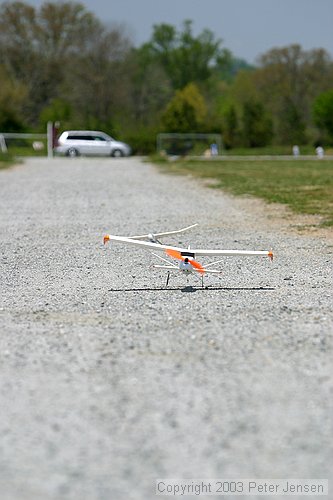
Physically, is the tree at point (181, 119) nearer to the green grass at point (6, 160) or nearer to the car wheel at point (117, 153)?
the car wheel at point (117, 153)

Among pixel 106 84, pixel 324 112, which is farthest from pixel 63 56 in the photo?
pixel 324 112

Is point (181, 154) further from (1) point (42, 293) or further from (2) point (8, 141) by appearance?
(1) point (42, 293)

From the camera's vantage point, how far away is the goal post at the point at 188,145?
46.0m

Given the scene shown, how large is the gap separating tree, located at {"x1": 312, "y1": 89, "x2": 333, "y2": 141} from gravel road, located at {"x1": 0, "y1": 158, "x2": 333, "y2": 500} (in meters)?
53.0

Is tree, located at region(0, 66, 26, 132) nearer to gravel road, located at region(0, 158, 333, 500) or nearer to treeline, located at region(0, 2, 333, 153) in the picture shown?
treeline, located at region(0, 2, 333, 153)

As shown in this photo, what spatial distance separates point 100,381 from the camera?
4.71 meters

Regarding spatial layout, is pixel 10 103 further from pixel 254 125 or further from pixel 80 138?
pixel 254 125

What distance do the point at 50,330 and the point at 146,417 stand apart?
6.26ft

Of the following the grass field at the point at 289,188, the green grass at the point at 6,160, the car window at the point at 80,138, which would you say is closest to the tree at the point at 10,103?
the car window at the point at 80,138

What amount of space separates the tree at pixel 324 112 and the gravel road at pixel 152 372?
53.0 m

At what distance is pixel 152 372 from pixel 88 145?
4105 cm

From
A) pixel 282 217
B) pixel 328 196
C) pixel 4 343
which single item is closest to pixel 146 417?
pixel 4 343

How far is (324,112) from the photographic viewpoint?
60812 millimetres

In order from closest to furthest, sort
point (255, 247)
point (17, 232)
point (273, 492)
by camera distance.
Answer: point (273, 492), point (255, 247), point (17, 232)
